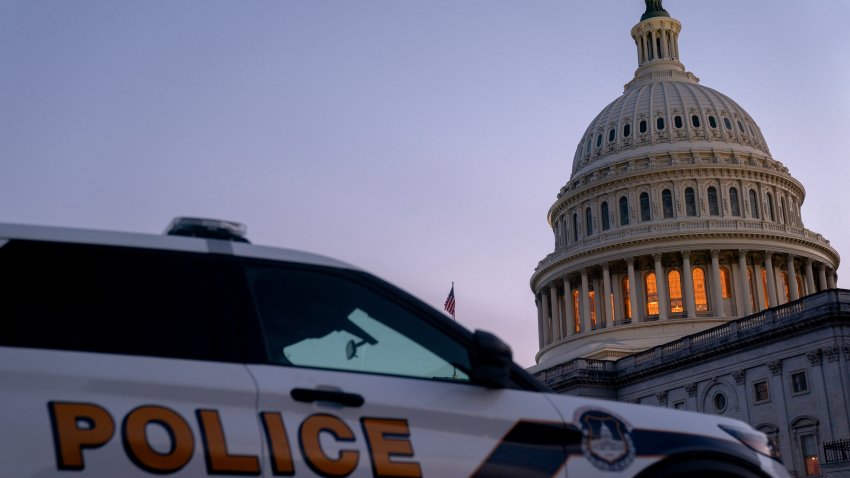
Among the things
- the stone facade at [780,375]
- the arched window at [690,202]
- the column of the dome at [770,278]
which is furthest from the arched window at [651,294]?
the stone facade at [780,375]

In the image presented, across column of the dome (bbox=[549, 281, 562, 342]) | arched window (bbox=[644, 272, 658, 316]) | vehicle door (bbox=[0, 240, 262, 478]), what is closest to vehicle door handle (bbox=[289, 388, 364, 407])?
vehicle door (bbox=[0, 240, 262, 478])

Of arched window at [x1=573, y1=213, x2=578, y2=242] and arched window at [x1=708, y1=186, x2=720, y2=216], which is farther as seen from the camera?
arched window at [x1=573, y1=213, x2=578, y2=242]

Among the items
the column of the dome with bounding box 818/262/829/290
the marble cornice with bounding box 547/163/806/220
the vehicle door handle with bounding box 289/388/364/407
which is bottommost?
the vehicle door handle with bounding box 289/388/364/407

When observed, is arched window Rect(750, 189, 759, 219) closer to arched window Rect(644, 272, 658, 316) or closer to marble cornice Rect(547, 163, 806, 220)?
marble cornice Rect(547, 163, 806, 220)

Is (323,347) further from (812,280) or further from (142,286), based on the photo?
(812,280)

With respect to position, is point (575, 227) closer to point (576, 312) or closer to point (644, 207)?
point (644, 207)

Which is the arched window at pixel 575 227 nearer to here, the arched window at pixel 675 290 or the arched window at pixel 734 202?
the arched window at pixel 675 290

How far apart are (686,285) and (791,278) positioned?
8698mm

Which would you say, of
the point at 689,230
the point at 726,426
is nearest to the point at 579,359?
the point at 689,230

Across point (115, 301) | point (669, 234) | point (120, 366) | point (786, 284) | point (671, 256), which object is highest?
point (669, 234)

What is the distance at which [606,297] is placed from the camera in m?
73.9

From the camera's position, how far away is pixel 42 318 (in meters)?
4.53

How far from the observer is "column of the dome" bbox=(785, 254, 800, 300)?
72000 millimetres

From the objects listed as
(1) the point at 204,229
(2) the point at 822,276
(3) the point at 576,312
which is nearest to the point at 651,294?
(3) the point at 576,312
